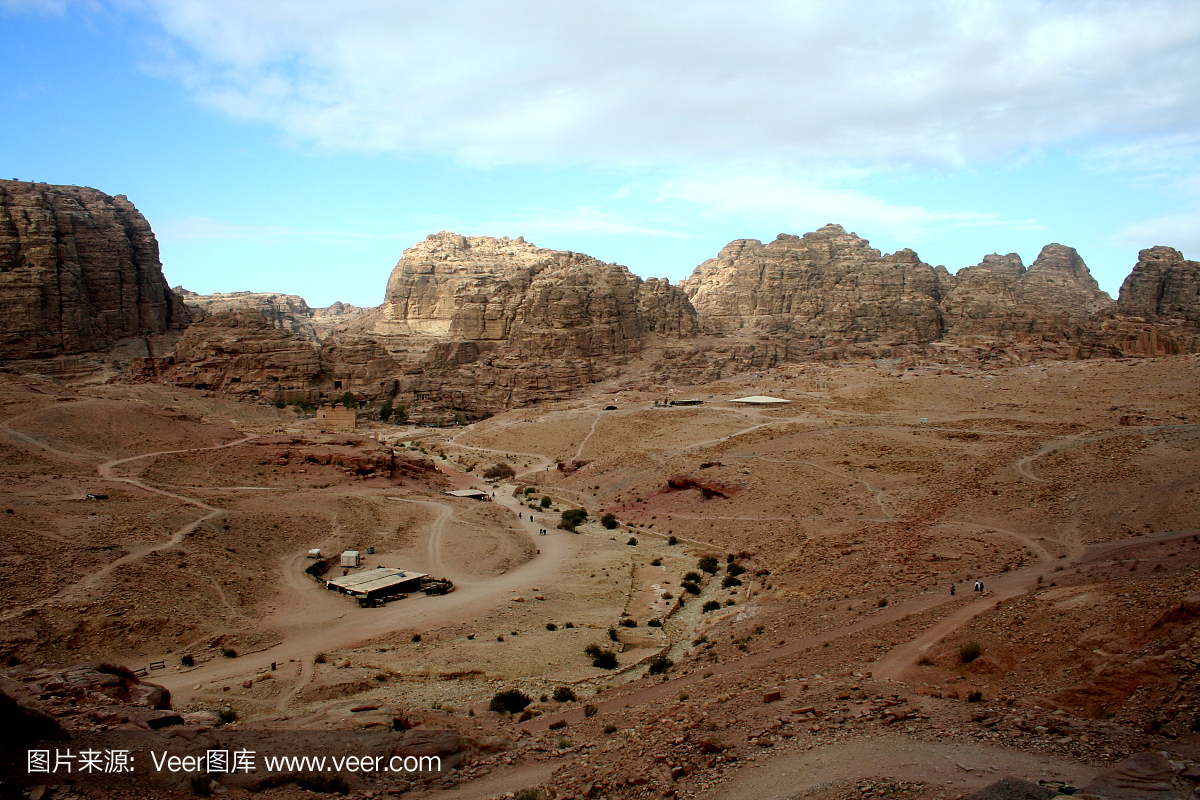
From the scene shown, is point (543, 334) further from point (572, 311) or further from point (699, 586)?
point (699, 586)

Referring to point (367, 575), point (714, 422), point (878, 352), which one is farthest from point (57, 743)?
point (878, 352)

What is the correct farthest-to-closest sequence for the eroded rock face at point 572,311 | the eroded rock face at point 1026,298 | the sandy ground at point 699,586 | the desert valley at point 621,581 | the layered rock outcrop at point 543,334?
the eroded rock face at point 572,311
the eroded rock face at point 1026,298
the layered rock outcrop at point 543,334
the sandy ground at point 699,586
the desert valley at point 621,581

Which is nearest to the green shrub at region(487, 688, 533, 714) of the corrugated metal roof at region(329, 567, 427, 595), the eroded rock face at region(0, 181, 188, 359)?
the corrugated metal roof at region(329, 567, 427, 595)

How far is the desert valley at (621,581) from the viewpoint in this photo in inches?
474

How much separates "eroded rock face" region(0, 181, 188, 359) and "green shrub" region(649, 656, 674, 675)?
90602 mm

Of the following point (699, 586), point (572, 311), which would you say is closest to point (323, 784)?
point (699, 586)

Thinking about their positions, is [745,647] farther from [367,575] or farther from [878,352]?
[878,352]

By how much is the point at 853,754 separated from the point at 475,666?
11799 millimetres

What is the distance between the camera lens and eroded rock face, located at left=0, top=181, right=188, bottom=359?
281ft

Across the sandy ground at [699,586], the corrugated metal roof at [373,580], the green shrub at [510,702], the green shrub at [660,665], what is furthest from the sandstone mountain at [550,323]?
the green shrub at [510,702]

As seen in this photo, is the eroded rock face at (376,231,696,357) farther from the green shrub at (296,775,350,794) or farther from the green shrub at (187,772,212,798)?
the green shrub at (187,772,212,798)

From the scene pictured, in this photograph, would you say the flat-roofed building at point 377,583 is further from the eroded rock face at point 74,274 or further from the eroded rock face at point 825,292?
the eroded rock face at point 825,292

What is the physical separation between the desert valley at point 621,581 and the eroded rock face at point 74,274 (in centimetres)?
88

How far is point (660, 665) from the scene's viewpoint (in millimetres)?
21266
